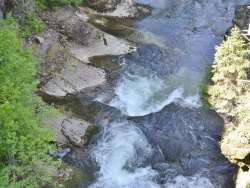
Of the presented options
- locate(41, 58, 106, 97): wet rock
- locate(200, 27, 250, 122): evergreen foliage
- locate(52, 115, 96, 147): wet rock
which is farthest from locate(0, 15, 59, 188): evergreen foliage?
locate(200, 27, 250, 122): evergreen foliage

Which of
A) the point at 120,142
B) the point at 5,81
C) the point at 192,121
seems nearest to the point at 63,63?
the point at 120,142

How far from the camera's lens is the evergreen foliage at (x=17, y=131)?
47.0ft

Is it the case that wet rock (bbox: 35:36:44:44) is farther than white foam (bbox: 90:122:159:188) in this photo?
Yes

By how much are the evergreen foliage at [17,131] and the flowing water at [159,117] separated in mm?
5489

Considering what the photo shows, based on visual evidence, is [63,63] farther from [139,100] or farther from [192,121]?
[192,121]

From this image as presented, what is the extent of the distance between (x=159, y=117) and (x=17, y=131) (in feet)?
40.2

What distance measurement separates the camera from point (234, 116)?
23.7m

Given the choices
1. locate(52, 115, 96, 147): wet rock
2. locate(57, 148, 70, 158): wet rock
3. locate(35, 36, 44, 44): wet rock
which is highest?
locate(35, 36, 44, 44): wet rock

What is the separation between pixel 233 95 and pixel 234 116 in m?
1.52

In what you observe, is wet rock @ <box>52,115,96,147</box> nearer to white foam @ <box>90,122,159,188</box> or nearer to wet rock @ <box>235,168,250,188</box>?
white foam @ <box>90,122,159,188</box>

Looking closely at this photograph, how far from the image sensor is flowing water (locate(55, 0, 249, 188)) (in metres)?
21.6

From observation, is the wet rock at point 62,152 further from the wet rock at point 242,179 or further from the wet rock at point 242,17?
the wet rock at point 242,17

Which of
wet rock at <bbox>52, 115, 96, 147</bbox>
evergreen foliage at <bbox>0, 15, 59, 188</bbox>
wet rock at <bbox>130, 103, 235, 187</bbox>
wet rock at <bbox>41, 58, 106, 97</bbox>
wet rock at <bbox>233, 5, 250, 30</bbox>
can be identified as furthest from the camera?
wet rock at <bbox>233, 5, 250, 30</bbox>

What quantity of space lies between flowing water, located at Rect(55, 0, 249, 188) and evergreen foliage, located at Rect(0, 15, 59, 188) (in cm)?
549
